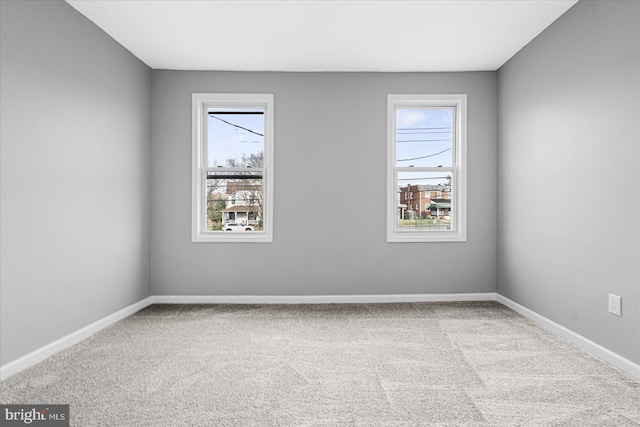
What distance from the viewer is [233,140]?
4500mm

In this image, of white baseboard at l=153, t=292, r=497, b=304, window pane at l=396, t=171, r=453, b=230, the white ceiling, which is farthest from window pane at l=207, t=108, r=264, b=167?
window pane at l=396, t=171, r=453, b=230

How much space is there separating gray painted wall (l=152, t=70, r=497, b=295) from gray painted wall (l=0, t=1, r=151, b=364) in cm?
36

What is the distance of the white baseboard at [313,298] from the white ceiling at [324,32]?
2.44 m

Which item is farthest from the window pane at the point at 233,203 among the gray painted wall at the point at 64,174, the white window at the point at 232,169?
the gray painted wall at the point at 64,174

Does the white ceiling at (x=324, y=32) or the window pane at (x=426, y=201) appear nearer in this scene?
the white ceiling at (x=324, y=32)

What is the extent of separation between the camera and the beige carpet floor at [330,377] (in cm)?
199

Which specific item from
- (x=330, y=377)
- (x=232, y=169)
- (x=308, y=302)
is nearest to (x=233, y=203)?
(x=232, y=169)

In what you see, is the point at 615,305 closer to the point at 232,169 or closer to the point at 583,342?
the point at 583,342

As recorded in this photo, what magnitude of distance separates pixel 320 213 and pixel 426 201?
122 cm

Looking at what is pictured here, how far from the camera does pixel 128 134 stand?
3844mm

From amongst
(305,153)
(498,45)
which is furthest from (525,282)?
(305,153)

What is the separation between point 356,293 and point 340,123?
186 centimetres

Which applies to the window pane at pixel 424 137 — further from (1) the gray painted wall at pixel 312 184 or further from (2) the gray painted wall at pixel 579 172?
(2) the gray painted wall at pixel 579 172

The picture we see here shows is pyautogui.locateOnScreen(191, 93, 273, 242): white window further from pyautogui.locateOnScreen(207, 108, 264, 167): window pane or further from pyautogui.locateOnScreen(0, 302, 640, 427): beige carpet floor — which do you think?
pyautogui.locateOnScreen(0, 302, 640, 427): beige carpet floor
